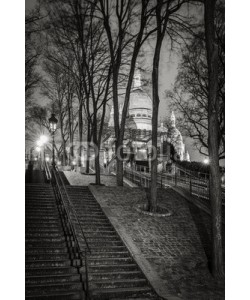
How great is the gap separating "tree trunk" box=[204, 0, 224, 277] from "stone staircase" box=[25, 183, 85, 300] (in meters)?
3.60

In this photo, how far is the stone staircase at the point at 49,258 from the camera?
640 cm

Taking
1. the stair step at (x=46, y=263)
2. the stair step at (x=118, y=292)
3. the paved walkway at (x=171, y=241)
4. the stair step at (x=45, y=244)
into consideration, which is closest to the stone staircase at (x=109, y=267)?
the stair step at (x=118, y=292)

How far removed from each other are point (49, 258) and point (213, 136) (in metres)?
5.58

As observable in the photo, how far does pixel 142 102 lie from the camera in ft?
299

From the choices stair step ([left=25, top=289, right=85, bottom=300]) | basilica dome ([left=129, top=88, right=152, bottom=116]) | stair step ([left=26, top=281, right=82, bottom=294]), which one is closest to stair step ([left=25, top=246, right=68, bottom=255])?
stair step ([left=26, top=281, right=82, bottom=294])

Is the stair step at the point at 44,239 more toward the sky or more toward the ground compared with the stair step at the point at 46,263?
more toward the sky

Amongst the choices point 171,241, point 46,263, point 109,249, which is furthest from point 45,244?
point 171,241

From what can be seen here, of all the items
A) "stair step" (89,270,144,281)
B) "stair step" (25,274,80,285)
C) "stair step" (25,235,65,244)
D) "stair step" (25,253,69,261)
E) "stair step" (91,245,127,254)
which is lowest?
"stair step" (89,270,144,281)

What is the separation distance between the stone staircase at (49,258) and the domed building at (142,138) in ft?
37.8

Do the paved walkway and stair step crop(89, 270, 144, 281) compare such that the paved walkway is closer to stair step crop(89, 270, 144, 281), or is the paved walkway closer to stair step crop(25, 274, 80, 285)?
stair step crop(89, 270, 144, 281)

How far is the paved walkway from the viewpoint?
6.91 metres

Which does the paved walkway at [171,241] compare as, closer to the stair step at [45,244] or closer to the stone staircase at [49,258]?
the stone staircase at [49,258]

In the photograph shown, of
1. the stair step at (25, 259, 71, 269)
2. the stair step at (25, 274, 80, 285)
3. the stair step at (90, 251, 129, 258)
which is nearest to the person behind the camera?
the stair step at (25, 274, 80, 285)
